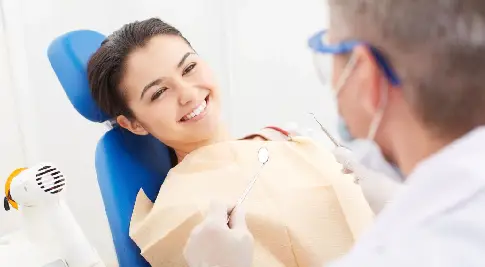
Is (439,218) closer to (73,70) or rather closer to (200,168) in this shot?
(200,168)

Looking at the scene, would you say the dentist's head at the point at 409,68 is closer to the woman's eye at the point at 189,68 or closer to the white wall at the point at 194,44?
the woman's eye at the point at 189,68

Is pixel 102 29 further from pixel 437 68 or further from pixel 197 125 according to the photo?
pixel 437 68

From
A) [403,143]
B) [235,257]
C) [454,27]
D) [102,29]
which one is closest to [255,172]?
[235,257]

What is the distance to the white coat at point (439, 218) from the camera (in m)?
0.51

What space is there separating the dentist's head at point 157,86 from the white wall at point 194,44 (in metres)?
0.63

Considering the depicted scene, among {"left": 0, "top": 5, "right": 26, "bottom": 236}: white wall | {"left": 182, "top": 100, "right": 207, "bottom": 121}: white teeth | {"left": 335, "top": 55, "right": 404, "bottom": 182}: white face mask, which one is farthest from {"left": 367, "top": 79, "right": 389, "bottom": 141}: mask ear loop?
{"left": 0, "top": 5, "right": 26, "bottom": 236}: white wall

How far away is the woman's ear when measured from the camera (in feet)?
4.67

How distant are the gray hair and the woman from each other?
0.63m

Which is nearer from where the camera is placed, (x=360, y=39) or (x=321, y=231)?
(x=360, y=39)

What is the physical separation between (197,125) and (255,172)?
19cm

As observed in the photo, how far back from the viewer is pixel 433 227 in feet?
1.77

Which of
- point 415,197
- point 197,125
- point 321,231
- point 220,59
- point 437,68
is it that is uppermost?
point 437,68

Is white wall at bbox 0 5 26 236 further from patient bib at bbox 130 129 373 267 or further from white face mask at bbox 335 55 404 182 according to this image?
white face mask at bbox 335 55 404 182

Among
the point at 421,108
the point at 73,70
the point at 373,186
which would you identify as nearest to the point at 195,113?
the point at 73,70
